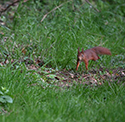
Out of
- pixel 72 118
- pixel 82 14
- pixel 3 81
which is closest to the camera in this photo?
pixel 72 118

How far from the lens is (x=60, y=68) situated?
5172 mm

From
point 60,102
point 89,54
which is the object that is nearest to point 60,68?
point 89,54

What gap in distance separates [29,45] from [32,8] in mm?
1895

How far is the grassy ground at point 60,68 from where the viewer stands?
3369mm

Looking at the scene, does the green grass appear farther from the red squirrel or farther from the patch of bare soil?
the red squirrel

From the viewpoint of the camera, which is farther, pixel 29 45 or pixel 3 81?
pixel 29 45

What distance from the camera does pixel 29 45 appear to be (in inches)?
215

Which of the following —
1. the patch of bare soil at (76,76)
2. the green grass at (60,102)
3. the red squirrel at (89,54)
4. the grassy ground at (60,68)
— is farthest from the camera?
the red squirrel at (89,54)

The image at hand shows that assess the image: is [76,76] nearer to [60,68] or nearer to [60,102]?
[60,68]

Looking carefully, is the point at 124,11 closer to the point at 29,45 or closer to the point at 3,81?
the point at 29,45

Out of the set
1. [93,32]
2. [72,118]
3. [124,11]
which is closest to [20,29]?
[93,32]

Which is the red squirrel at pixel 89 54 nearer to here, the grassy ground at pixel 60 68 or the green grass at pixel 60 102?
the grassy ground at pixel 60 68

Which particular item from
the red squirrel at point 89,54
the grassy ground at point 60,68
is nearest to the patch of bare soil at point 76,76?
the grassy ground at point 60,68

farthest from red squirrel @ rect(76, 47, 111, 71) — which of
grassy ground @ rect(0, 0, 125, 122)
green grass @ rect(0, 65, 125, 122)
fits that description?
green grass @ rect(0, 65, 125, 122)
